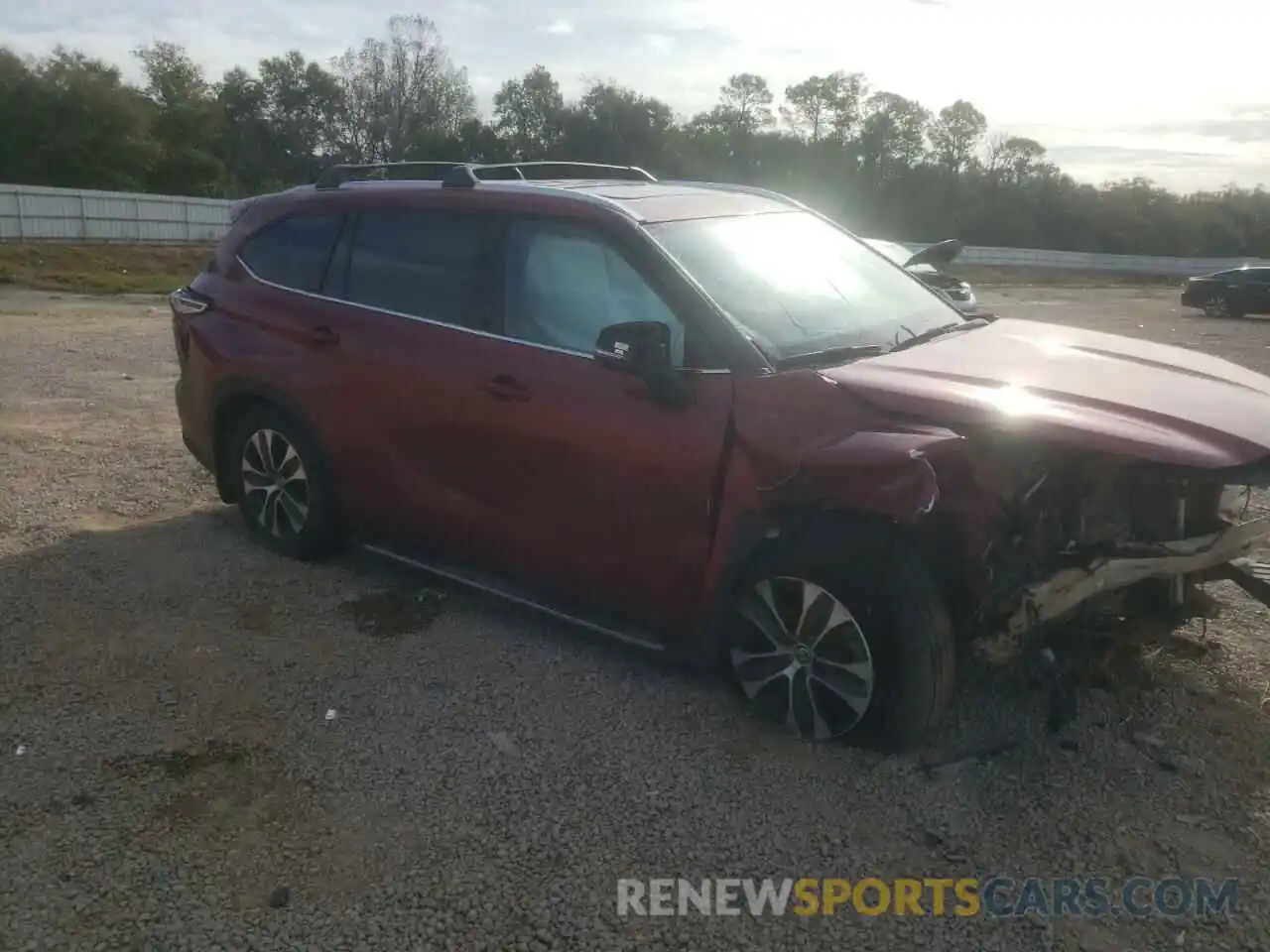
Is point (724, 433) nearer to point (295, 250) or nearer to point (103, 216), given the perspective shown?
point (295, 250)

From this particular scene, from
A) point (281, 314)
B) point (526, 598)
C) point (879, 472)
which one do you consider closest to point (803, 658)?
point (879, 472)

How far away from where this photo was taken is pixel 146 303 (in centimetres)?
2153

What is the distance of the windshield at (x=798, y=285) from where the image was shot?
414cm

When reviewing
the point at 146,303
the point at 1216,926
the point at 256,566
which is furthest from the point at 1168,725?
the point at 146,303

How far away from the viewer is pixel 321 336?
16.9 ft

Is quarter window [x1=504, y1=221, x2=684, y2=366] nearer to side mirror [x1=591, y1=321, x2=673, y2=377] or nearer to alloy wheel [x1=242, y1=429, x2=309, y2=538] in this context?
side mirror [x1=591, y1=321, x2=673, y2=377]

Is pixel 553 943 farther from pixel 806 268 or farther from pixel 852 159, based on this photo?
pixel 852 159

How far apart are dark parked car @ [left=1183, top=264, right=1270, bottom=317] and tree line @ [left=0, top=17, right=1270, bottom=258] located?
97.3 ft

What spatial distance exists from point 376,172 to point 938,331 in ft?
9.85

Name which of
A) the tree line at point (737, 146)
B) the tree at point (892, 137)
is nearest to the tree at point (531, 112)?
the tree line at point (737, 146)

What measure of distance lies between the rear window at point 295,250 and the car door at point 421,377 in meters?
0.12

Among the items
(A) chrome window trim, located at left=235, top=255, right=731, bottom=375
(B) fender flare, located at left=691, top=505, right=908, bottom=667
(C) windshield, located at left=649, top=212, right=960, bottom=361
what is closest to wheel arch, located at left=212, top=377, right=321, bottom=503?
(A) chrome window trim, located at left=235, top=255, right=731, bottom=375

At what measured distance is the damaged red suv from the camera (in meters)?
3.55

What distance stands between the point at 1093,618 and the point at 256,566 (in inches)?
148
